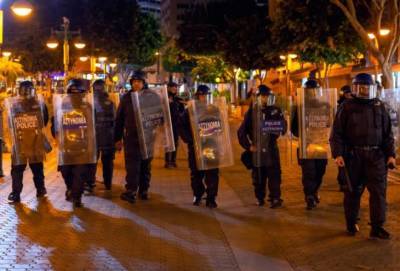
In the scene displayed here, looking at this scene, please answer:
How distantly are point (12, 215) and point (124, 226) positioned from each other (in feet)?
5.50

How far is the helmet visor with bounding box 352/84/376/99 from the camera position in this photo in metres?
7.55

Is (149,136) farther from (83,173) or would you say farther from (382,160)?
(382,160)

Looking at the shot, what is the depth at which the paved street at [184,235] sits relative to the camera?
21.9ft

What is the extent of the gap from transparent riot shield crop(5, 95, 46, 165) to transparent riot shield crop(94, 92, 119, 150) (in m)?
1.26

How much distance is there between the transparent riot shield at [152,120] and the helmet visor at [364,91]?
320cm

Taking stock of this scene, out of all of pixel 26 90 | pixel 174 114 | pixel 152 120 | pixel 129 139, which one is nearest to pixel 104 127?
pixel 129 139

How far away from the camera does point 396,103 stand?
12984mm

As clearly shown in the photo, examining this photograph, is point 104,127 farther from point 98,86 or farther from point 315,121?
→ point 315,121

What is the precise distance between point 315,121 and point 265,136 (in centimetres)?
79

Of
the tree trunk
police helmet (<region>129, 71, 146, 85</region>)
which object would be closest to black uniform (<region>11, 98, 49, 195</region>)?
police helmet (<region>129, 71, 146, 85</region>)

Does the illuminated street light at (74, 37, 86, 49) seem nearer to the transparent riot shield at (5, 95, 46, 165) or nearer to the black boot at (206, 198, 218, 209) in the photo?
the transparent riot shield at (5, 95, 46, 165)

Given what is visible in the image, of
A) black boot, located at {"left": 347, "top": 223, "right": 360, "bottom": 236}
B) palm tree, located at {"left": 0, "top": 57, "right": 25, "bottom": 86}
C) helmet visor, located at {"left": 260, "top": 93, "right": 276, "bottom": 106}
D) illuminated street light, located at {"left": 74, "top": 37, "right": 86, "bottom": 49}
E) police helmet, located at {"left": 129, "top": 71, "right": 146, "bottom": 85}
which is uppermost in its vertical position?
illuminated street light, located at {"left": 74, "top": 37, "right": 86, "bottom": 49}

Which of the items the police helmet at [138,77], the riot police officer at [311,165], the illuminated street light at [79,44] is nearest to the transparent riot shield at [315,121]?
the riot police officer at [311,165]

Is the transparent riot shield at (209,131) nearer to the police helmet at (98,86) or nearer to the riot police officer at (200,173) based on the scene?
the riot police officer at (200,173)
